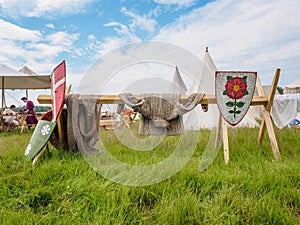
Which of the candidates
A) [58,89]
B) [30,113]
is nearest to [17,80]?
[30,113]

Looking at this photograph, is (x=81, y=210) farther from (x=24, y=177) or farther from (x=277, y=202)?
(x=277, y=202)

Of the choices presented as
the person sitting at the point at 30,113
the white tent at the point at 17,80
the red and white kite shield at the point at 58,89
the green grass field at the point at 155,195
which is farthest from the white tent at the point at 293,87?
the red and white kite shield at the point at 58,89

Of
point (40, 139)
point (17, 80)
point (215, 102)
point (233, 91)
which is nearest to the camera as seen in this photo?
point (40, 139)

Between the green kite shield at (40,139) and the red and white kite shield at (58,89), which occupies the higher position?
the red and white kite shield at (58,89)

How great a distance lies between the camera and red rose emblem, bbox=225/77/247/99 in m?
2.72

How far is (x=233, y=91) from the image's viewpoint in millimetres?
2725

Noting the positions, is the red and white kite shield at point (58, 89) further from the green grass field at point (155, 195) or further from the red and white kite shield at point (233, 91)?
the red and white kite shield at point (233, 91)

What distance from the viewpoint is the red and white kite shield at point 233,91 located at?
2717 millimetres

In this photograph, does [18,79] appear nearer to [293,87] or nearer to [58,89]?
[58,89]

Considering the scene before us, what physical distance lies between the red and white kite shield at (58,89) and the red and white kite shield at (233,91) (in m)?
1.80

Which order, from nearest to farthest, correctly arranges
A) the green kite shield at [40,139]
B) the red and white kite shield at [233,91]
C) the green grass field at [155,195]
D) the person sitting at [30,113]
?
the green grass field at [155,195]
the green kite shield at [40,139]
the red and white kite shield at [233,91]
the person sitting at [30,113]

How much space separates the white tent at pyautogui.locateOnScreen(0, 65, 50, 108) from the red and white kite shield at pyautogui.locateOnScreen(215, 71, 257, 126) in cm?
728

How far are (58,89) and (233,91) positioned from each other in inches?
81.9

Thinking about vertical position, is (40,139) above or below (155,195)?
above
